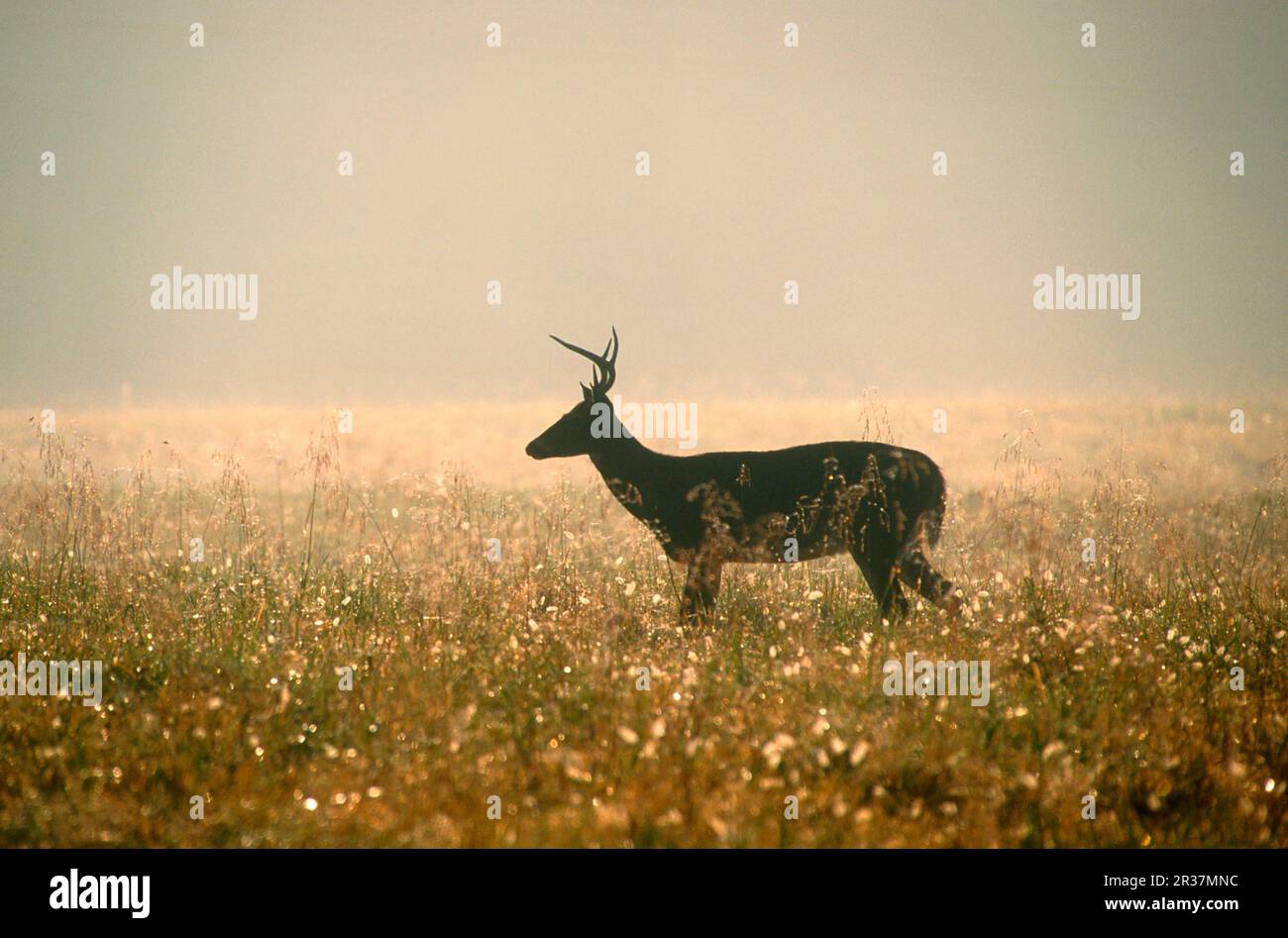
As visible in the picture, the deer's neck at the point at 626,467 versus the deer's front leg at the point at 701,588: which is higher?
the deer's neck at the point at 626,467

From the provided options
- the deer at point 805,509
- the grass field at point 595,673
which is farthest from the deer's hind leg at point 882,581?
the grass field at point 595,673

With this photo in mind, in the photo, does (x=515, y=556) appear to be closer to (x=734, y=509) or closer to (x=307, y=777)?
(x=734, y=509)

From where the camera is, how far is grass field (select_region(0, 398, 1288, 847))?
4.43 meters

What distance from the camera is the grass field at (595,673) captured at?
4426 millimetres

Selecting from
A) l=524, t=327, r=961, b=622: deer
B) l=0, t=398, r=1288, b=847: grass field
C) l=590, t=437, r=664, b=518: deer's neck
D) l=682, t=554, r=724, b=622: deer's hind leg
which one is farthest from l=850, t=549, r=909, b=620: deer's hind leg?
l=590, t=437, r=664, b=518: deer's neck

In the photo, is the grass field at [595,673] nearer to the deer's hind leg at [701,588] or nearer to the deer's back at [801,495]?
the deer's hind leg at [701,588]

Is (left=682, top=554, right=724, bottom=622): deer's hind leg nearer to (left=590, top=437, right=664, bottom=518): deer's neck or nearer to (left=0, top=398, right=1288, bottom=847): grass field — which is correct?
(left=0, top=398, right=1288, bottom=847): grass field

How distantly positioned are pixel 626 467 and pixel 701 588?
1.62 metres

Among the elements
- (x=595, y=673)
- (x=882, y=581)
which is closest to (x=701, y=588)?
(x=882, y=581)

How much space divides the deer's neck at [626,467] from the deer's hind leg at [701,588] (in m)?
0.97

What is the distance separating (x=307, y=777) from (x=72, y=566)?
442 cm

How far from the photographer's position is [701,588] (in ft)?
26.1
